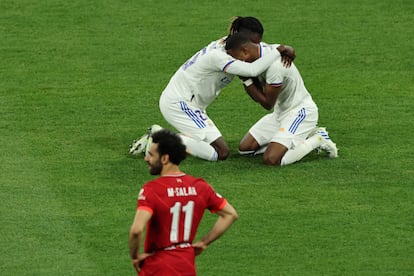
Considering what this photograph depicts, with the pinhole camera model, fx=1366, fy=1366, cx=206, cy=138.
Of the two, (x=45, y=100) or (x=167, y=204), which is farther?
(x=45, y=100)

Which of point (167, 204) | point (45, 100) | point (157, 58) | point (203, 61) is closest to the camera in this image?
point (167, 204)

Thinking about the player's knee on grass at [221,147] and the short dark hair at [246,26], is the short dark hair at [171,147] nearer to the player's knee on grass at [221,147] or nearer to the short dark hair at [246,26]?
the short dark hair at [246,26]

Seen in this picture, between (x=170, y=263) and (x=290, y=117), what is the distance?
5415mm

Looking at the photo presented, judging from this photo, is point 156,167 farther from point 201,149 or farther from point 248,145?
point 248,145

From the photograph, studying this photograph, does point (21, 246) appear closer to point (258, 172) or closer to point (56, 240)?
point (56, 240)

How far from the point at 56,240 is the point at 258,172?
285cm

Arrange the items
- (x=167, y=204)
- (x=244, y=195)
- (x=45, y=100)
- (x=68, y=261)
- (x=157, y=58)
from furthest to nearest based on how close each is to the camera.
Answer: (x=157, y=58)
(x=45, y=100)
(x=244, y=195)
(x=68, y=261)
(x=167, y=204)

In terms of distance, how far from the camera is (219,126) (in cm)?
1619

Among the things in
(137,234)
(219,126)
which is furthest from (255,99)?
(137,234)

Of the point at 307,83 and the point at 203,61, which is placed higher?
the point at 203,61

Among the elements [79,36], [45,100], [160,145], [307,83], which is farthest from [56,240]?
[79,36]

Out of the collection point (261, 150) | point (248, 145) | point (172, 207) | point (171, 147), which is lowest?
Result: point (261, 150)

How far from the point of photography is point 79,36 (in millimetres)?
19703

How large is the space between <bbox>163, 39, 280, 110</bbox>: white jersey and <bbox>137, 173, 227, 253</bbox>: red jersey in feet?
14.8
